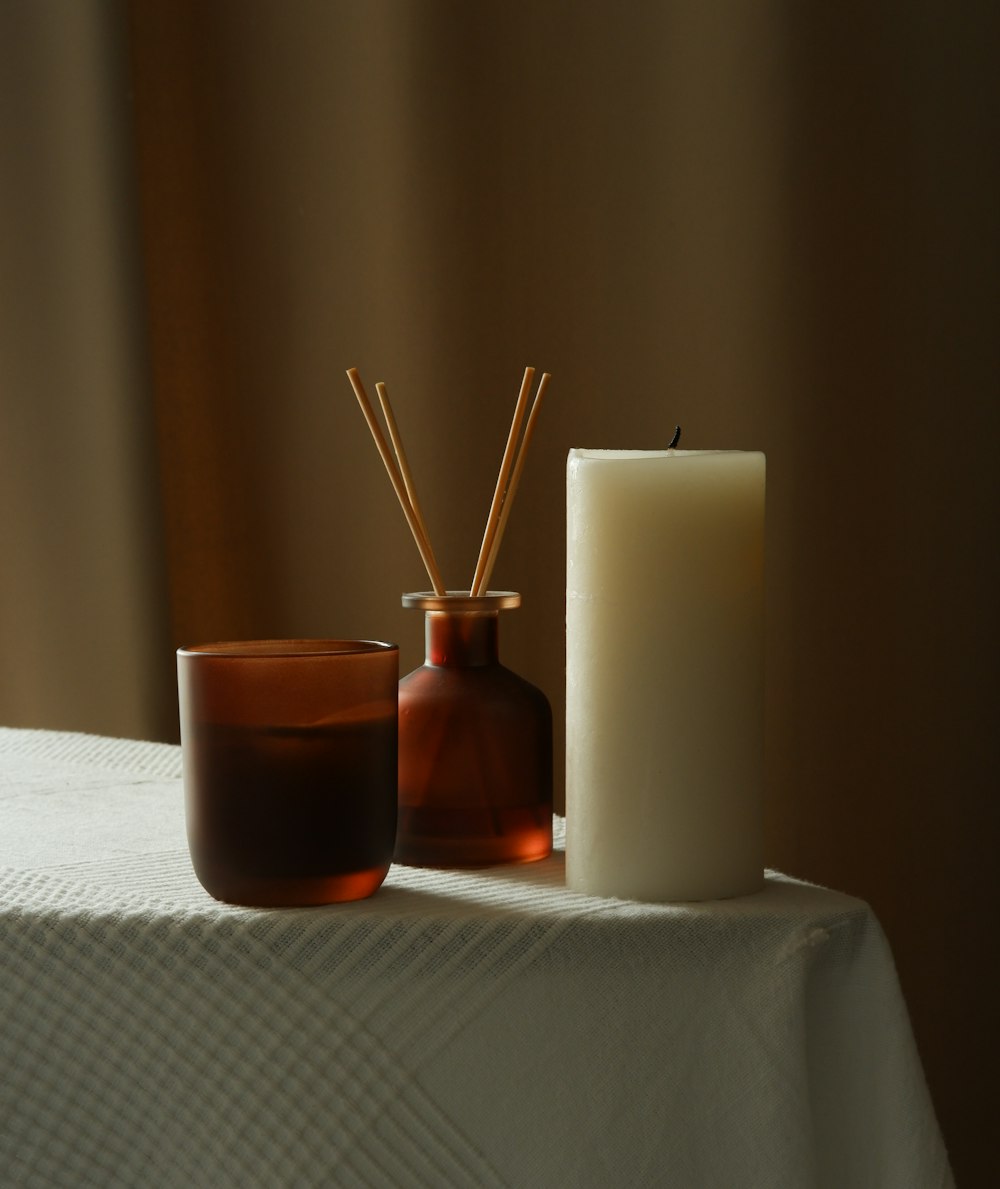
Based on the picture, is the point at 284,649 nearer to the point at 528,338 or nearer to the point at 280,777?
the point at 280,777

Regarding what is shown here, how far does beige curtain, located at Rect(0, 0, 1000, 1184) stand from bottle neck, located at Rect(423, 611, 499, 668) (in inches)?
31.3

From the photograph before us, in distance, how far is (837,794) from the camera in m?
1.35

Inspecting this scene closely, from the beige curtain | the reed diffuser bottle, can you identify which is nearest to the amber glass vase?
the reed diffuser bottle

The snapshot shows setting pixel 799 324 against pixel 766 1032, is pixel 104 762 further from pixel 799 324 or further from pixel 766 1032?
pixel 799 324

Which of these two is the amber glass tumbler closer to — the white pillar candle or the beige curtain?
the white pillar candle

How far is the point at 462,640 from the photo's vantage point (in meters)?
Result: 0.59

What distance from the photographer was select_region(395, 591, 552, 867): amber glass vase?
57 cm

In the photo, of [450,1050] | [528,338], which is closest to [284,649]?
[450,1050]

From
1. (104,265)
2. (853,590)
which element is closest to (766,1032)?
(853,590)

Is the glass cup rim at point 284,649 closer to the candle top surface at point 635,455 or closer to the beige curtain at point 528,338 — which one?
the candle top surface at point 635,455

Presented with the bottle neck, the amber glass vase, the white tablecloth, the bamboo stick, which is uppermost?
the bamboo stick

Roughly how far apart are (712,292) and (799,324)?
93mm

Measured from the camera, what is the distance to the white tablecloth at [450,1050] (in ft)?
1.48

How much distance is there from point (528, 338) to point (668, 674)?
100cm
